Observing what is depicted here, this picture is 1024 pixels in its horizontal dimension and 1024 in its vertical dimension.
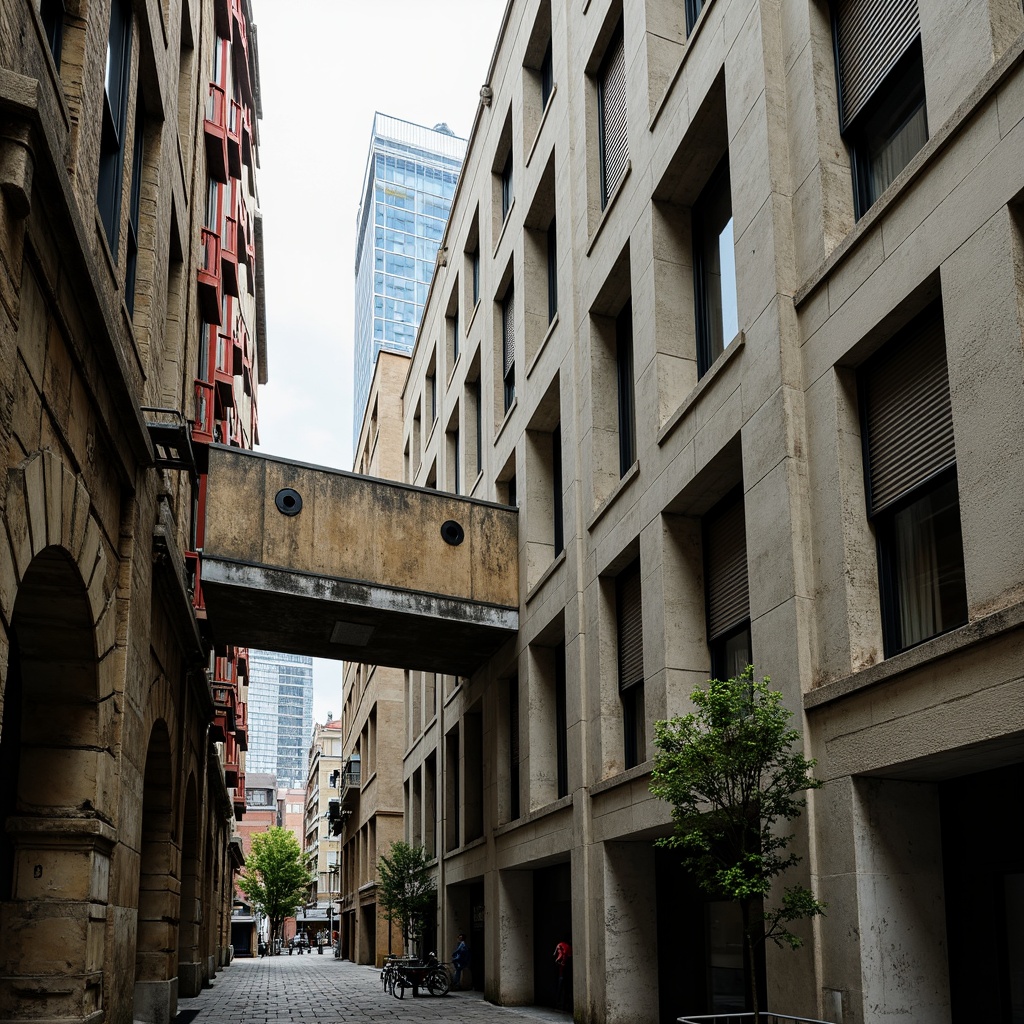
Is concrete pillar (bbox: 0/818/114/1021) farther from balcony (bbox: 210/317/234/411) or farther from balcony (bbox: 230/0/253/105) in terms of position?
balcony (bbox: 230/0/253/105)

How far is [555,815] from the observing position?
20672 mm

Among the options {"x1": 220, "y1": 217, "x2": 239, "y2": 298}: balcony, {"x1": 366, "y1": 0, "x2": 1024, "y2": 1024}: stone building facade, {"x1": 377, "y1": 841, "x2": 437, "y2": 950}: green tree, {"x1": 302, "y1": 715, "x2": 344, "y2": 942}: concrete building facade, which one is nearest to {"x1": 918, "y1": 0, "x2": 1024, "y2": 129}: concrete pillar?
{"x1": 366, "y1": 0, "x2": 1024, "y2": 1024}: stone building facade

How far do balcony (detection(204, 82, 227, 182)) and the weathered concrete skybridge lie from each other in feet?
24.3

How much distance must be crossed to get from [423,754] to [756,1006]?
92.2 ft

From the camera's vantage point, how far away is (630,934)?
1733cm

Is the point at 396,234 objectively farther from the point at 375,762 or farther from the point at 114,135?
the point at 114,135

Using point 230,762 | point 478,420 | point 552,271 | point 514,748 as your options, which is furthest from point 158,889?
point 230,762

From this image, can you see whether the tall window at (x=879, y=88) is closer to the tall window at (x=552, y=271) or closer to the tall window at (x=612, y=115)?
the tall window at (x=612, y=115)

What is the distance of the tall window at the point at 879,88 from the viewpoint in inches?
451

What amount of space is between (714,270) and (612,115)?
5558 millimetres

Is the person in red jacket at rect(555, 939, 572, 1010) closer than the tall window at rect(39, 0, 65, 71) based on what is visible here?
No

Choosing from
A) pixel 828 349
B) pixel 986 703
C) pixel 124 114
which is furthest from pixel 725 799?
pixel 124 114

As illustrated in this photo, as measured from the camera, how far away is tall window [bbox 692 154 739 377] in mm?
16125

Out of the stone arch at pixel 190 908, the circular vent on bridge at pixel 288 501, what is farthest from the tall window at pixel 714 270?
the stone arch at pixel 190 908
